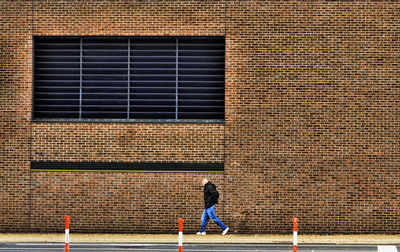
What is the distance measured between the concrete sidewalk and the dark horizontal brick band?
1.90m

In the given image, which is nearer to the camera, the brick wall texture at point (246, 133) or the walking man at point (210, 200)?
the walking man at point (210, 200)

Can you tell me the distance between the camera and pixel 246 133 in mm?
19031

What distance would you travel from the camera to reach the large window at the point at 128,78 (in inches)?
768

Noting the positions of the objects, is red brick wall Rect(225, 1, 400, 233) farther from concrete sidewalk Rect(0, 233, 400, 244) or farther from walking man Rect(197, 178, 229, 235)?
walking man Rect(197, 178, 229, 235)

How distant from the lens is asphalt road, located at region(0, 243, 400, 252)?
1568 cm

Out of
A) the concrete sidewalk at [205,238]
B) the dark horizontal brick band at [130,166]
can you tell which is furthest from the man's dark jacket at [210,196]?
the dark horizontal brick band at [130,166]

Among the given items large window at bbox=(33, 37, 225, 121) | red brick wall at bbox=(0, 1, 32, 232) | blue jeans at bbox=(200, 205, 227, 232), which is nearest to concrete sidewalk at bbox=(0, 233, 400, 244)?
blue jeans at bbox=(200, 205, 227, 232)

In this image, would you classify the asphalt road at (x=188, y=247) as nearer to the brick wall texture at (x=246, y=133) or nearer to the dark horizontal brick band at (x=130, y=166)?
the brick wall texture at (x=246, y=133)

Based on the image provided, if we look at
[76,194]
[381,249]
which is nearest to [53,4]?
[76,194]

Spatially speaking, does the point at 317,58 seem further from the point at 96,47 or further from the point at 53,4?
the point at 53,4

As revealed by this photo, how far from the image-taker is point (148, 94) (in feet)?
64.3

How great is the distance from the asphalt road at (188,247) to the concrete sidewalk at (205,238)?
2.41ft

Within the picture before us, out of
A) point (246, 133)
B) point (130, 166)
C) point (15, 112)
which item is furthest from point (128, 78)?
point (246, 133)

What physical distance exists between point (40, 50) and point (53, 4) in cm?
143
